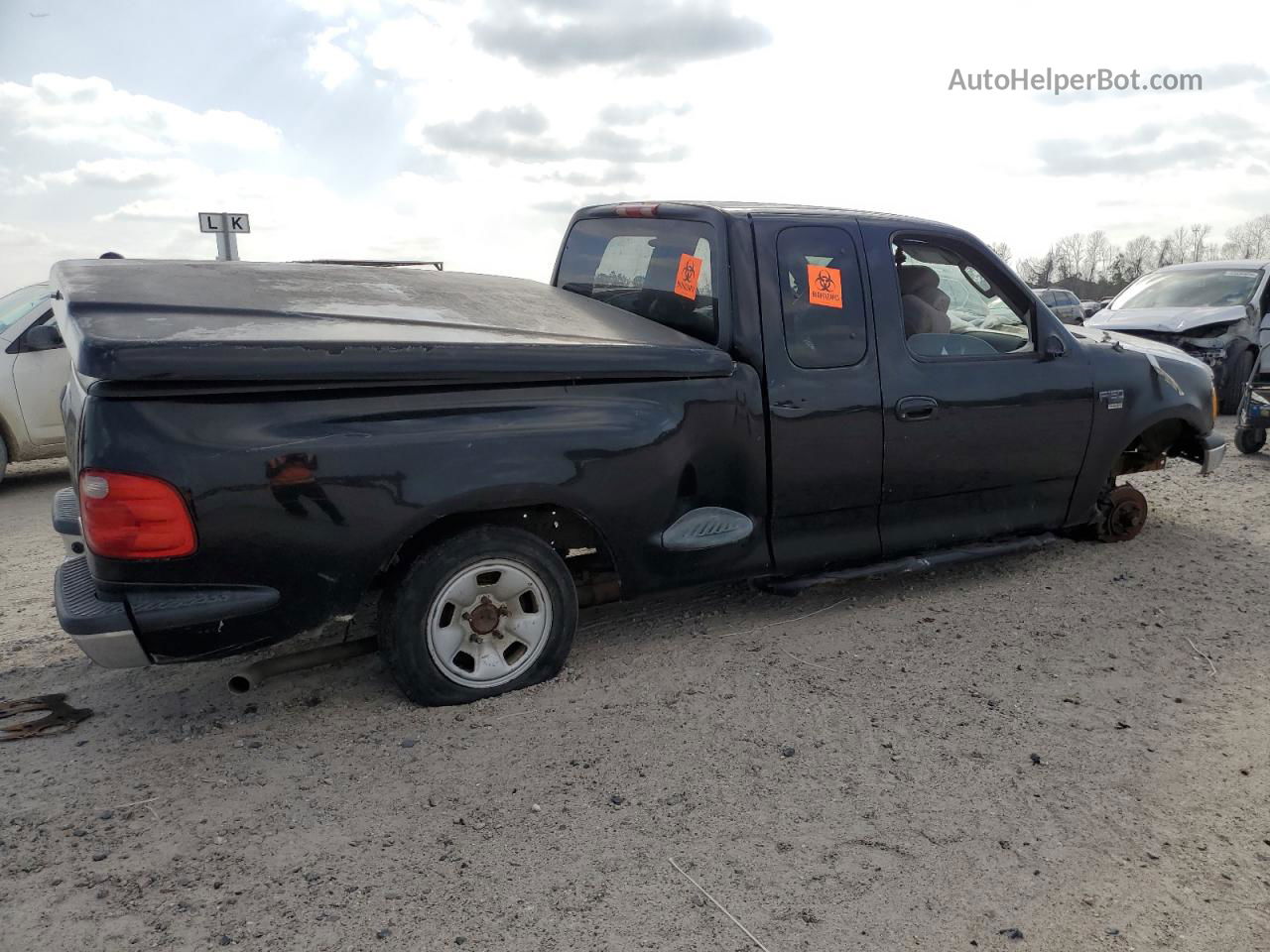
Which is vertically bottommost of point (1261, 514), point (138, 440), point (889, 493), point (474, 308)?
point (1261, 514)

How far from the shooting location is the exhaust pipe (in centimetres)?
352

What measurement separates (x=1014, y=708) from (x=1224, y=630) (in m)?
1.49

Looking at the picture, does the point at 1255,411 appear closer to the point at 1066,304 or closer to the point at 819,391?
the point at 819,391

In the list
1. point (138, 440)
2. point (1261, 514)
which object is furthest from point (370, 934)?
point (1261, 514)

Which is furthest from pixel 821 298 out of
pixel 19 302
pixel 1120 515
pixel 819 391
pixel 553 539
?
pixel 19 302

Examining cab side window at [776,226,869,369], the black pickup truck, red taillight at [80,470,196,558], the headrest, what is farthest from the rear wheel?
red taillight at [80,470,196,558]

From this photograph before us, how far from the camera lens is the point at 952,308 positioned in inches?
191

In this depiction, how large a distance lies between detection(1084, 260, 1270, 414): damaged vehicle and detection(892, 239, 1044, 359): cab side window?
7.04 m

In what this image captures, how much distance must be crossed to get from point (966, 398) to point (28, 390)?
742 centimetres

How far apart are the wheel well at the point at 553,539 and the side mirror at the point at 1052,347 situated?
8.31 feet

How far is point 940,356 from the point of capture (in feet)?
15.3

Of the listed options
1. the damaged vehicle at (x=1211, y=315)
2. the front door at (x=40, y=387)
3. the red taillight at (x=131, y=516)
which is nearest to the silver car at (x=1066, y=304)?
the damaged vehicle at (x=1211, y=315)

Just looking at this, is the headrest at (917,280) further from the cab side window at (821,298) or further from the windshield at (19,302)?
the windshield at (19,302)

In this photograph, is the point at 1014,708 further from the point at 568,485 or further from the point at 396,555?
the point at 396,555
